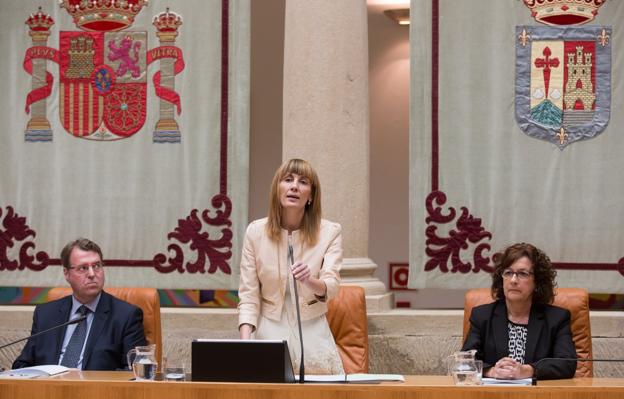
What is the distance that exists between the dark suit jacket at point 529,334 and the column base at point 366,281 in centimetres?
139

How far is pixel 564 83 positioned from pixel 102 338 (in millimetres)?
2933

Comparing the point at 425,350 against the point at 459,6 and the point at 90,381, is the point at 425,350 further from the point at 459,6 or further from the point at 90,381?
the point at 90,381

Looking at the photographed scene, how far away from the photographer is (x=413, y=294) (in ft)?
29.8

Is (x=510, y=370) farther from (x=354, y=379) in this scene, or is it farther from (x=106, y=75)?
(x=106, y=75)

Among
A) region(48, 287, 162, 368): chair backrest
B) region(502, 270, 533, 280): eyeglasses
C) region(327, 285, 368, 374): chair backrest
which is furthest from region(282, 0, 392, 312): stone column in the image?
region(502, 270, 533, 280): eyeglasses

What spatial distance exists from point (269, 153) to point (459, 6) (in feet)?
10.9

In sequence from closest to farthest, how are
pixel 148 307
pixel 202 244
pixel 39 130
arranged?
1. pixel 148 307
2. pixel 202 244
3. pixel 39 130

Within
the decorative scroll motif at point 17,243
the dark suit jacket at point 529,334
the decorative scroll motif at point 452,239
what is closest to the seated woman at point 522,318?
the dark suit jacket at point 529,334

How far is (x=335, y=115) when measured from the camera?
235 inches

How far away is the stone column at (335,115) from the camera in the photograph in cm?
595

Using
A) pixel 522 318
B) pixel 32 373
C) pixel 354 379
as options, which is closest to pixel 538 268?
pixel 522 318

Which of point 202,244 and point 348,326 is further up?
point 202,244

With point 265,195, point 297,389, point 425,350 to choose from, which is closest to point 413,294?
point 265,195

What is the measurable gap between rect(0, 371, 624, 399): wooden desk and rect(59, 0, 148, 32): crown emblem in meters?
3.13
